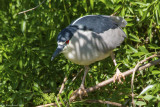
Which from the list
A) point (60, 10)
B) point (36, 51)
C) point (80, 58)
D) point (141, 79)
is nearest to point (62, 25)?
point (60, 10)

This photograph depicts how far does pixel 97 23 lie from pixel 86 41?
0.86 feet

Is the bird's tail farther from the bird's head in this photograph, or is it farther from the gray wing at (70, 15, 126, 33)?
the bird's head

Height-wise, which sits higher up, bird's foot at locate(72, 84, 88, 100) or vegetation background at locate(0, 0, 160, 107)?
vegetation background at locate(0, 0, 160, 107)

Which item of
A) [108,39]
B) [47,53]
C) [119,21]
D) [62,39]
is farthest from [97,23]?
[47,53]

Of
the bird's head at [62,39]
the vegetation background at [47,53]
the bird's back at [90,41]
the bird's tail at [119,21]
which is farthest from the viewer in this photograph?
the bird's tail at [119,21]

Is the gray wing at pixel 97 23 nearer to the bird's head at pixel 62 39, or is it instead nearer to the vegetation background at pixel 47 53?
the vegetation background at pixel 47 53

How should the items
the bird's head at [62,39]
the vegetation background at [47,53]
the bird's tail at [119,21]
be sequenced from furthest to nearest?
the bird's tail at [119,21] → the vegetation background at [47,53] → the bird's head at [62,39]

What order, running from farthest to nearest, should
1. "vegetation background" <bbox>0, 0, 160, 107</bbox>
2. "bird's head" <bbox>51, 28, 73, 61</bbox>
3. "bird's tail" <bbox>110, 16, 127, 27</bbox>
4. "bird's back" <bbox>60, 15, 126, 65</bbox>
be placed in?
"bird's tail" <bbox>110, 16, 127, 27</bbox> < "vegetation background" <bbox>0, 0, 160, 107</bbox> < "bird's back" <bbox>60, 15, 126, 65</bbox> < "bird's head" <bbox>51, 28, 73, 61</bbox>

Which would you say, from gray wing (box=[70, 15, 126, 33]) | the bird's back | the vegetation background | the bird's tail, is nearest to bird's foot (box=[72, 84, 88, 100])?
the vegetation background

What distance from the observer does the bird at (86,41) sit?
250 centimetres

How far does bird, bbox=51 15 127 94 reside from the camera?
2.50m

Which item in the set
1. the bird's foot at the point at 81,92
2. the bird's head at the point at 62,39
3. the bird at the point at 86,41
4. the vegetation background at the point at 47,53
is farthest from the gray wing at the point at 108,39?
the bird's foot at the point at 81,92

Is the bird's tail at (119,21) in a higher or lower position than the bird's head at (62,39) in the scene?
higher

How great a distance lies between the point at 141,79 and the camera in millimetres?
2910
